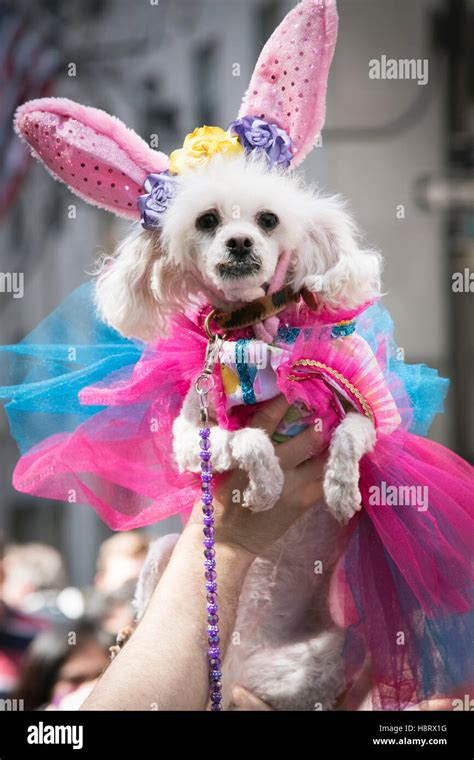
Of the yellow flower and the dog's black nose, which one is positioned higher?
the yellow flower

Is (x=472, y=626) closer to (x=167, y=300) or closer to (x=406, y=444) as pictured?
(x=406, y=444)

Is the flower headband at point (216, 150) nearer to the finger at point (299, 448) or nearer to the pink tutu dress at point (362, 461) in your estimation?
the pink tutu dress at point (362, 461)

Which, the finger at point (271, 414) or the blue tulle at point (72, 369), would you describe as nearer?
the finger at point (271, 414)

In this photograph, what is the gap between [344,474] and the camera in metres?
1.19

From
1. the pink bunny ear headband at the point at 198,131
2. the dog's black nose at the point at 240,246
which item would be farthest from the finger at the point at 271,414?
the pink bunny ear headband at the point at 198,131

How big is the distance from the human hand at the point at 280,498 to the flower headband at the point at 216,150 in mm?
345

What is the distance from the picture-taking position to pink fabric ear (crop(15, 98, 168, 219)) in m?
1.24

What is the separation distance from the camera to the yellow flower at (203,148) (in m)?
1.25

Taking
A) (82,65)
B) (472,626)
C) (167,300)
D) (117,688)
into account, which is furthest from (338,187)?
(117,688)

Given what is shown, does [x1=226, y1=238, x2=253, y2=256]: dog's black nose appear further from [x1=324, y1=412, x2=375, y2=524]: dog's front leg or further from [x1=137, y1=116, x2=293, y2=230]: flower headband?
[x1=324, y1=412, x2=375, y2=524]: dog's front leg

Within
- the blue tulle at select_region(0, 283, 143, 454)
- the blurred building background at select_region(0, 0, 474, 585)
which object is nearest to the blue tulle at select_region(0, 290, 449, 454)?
the blue tulle at select_region(0, 283, 143, 454)

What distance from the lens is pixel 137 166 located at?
1273 millimetres

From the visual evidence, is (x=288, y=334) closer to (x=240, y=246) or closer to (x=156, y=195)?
(x=240, y=246)

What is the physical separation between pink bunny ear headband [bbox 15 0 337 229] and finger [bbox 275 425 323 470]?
39cm
